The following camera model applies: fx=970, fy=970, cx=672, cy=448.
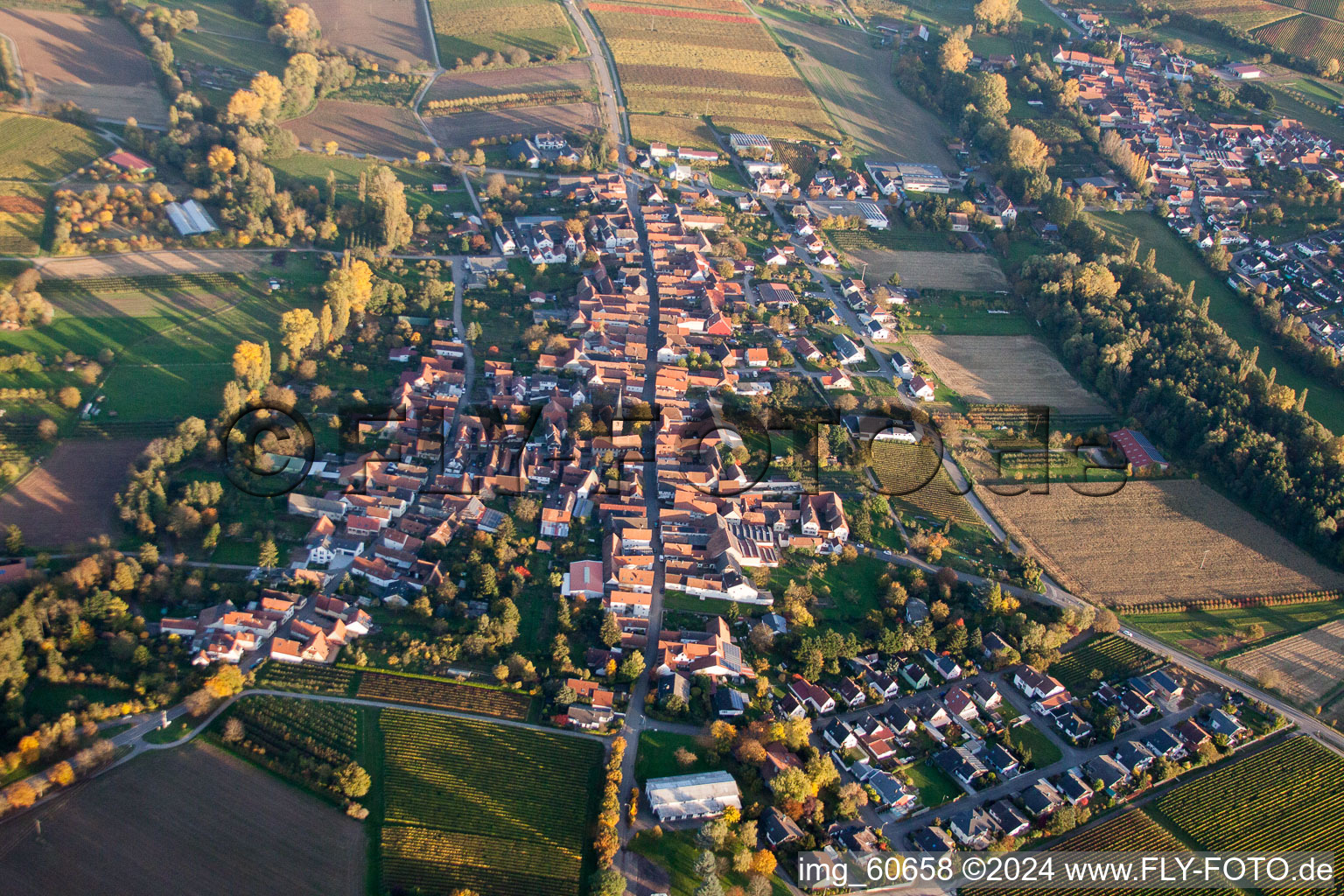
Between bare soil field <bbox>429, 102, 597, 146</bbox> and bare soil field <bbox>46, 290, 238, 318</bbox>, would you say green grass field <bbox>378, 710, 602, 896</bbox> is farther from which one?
bare soil field <bbox>429, 102, 597, 146</bbox>

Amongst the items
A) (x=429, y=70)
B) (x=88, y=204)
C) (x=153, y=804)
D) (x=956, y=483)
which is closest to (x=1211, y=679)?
(x=956, y=483)

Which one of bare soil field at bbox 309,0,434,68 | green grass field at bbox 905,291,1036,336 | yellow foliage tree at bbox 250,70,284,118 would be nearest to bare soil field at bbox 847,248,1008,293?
green grass field at bbox 905,291,1036,336

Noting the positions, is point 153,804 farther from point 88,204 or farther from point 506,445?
Result: point 88,204

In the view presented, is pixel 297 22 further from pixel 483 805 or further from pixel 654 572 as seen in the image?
pixel 483 805

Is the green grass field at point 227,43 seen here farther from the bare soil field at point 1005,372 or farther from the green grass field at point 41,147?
the bare soil field at point 1005,372

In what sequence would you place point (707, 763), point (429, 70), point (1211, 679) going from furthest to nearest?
1. point (429, 70)
2. point (1211, 679)
3. point (707, 763)

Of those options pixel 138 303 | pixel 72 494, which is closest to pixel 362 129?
pixel 138 303
